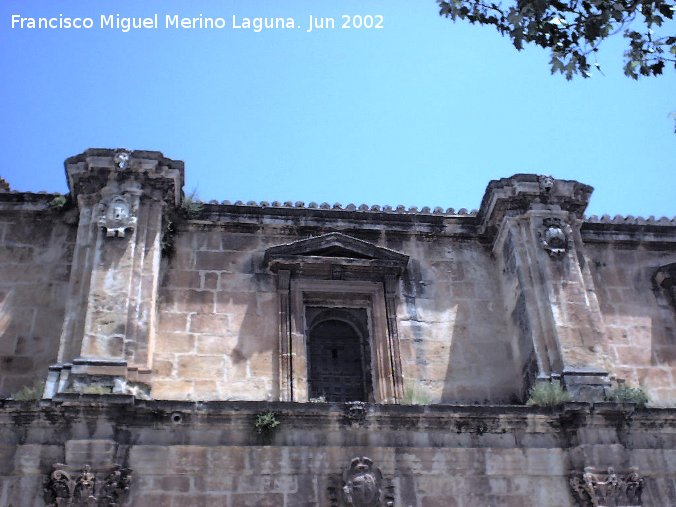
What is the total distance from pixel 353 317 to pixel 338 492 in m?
3.01

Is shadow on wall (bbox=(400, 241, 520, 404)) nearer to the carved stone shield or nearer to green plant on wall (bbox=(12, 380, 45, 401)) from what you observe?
the carved stone shield

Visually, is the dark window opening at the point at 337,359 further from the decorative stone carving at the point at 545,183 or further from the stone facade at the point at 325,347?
the decorative stone carving at the point at 545,183

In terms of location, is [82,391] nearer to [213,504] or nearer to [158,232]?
[213,504]

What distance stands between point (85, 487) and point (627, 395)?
21.2 ft

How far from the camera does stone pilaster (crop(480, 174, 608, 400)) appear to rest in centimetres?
1129

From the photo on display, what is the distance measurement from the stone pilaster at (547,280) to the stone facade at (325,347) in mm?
31

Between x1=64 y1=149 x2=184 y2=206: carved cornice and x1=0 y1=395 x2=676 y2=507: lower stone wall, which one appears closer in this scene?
x1=0 y1=395 x2=676 y2=507: lower stone wall

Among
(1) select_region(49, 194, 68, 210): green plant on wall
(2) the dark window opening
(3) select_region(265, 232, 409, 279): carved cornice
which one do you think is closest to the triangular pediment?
(3) select_region(265, 232, 409, 279): carved cornice

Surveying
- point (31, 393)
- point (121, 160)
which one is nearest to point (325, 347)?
point (121, 160)

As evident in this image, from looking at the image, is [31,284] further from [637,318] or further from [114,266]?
[637,318]

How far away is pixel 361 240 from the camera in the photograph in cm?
1270

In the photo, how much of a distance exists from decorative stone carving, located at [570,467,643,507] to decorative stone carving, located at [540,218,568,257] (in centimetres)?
323

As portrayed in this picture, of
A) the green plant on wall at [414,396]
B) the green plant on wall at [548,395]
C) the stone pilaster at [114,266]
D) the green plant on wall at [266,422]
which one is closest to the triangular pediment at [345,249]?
the green plant on wall at [414,396]

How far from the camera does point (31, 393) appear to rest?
33.3 ft
